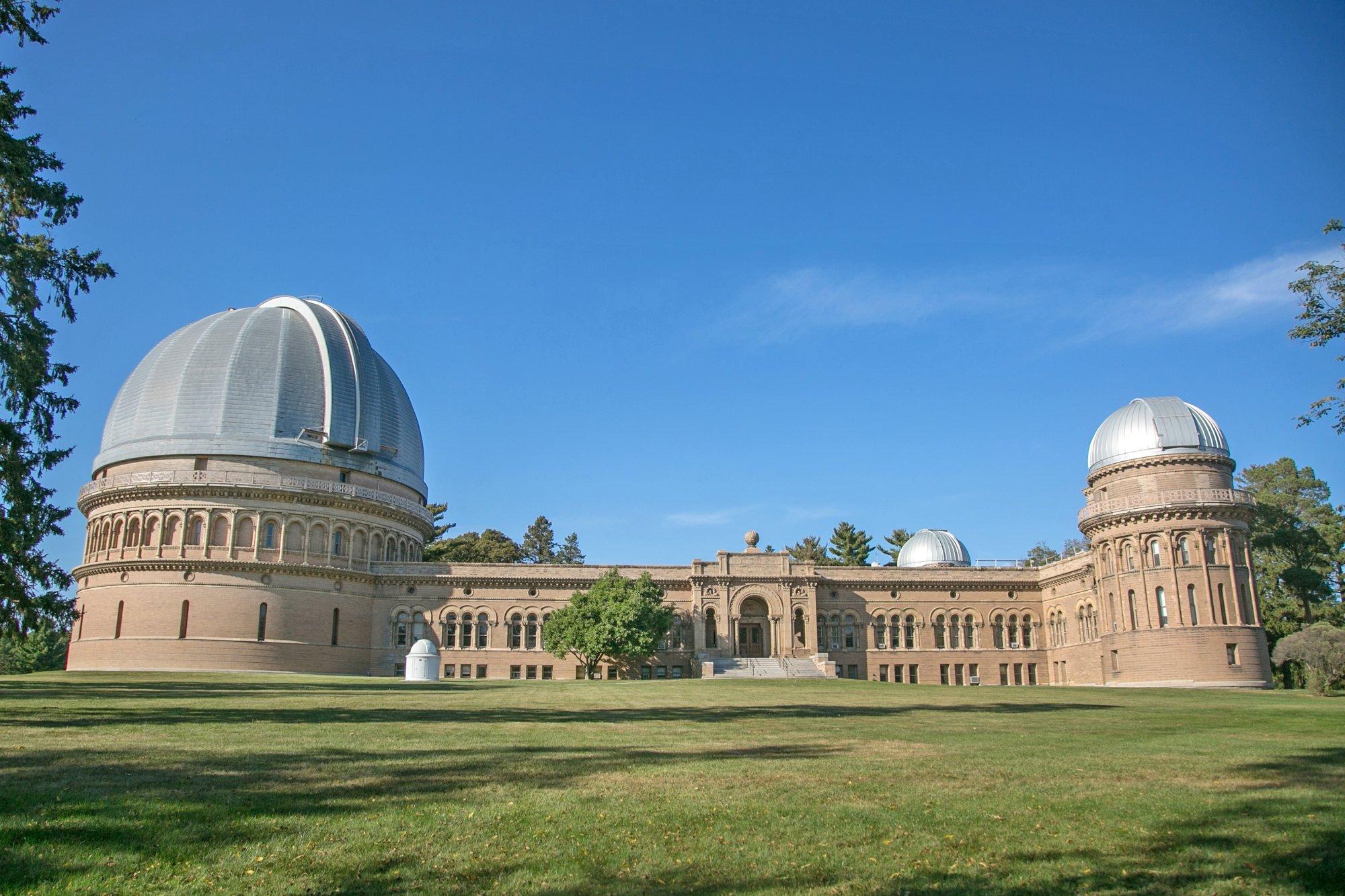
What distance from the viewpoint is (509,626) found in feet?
207

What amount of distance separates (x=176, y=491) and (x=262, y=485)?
16.6 feet

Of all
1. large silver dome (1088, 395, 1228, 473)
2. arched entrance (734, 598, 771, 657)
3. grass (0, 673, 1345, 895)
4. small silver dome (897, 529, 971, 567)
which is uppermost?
large silver dome (1088, 395, 1228, 473)

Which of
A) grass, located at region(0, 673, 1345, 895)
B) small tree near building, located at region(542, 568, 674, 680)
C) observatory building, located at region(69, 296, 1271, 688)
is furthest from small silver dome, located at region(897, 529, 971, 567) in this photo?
grass, located at region(0, 673, 1345, 895)

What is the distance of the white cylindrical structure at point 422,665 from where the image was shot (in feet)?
153

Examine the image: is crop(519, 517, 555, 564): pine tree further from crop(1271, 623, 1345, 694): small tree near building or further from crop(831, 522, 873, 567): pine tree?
crop(1271, 623, 1345, 694): small tree near building

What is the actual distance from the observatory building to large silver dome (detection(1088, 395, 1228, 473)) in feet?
0.44

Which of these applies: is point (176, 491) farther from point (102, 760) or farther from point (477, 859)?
point (477, 859)

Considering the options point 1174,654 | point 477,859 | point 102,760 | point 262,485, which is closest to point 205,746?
point 102,760

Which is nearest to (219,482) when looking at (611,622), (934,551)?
(611,622)

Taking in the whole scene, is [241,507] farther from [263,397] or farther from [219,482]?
[263,397]

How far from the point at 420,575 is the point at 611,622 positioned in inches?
615

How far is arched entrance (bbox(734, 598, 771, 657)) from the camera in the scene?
64062 mm

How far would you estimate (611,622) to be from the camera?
54031 millimetres

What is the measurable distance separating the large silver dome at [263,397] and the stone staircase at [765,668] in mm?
25284
